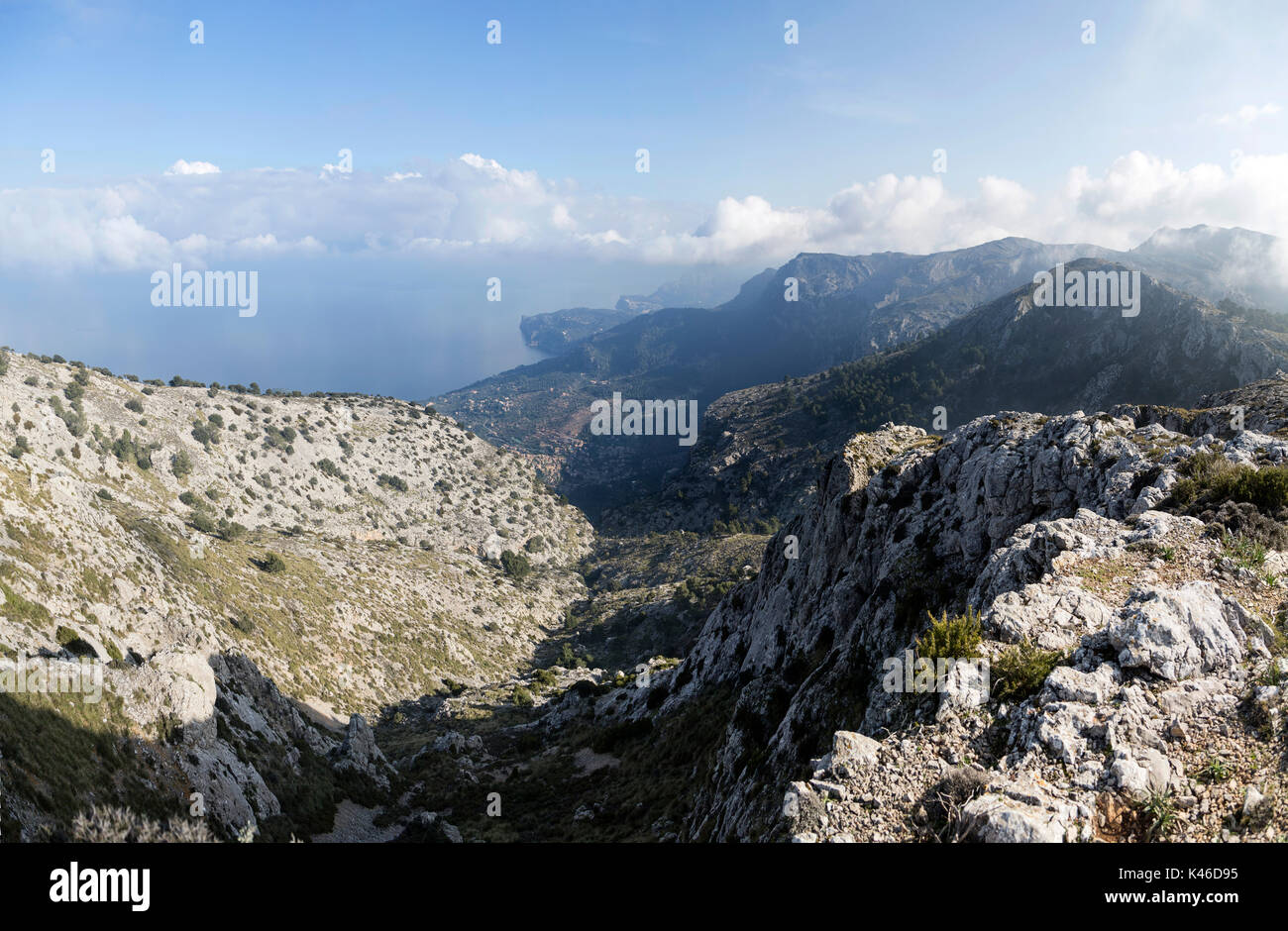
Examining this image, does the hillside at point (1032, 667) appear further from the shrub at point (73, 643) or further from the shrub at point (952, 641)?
the shrub at point (73, 643)

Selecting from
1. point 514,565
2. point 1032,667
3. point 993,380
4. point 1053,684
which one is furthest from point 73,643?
point 993,380

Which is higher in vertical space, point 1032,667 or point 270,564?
point 1032,667

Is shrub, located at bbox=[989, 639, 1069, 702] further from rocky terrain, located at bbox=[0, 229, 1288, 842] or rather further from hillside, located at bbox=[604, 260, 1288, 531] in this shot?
hillside, located at bbox=[604, 260, 1288, 531]

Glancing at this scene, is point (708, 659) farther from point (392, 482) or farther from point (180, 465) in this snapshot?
point (392, 482)

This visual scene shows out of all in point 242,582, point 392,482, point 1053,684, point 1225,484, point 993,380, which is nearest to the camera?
point 1053,684

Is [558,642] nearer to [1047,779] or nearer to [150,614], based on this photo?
[150,614]

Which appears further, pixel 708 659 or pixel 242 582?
pixel 242 582
